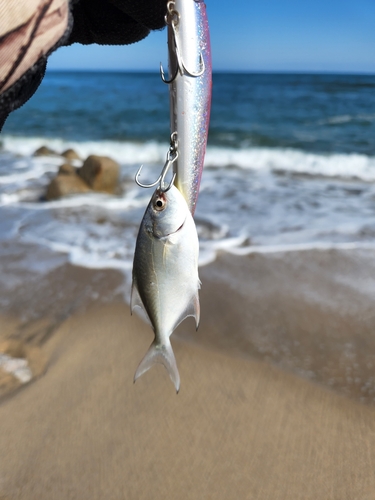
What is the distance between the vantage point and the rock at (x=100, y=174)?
343 inches

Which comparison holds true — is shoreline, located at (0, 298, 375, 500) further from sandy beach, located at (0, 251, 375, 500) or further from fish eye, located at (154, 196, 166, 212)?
fish eye, located at (154, 196, 166, 212)

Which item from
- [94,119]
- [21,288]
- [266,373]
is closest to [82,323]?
[21,288]

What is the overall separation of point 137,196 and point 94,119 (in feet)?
56.6

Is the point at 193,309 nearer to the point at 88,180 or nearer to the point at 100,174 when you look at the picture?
the point at 100,174

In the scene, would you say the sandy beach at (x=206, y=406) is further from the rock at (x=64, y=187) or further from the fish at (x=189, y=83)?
the rock at (x=64, y=187)

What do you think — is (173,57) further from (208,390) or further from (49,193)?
(49,193)

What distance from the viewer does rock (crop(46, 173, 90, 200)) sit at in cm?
A: 820

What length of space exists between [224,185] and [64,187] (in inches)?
125

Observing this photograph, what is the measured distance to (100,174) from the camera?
8.72 m

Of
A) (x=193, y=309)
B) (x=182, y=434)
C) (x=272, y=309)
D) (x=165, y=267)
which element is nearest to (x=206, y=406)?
(x=182, y=434)

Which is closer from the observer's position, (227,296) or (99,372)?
(99,372)

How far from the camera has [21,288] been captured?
4.38 metres

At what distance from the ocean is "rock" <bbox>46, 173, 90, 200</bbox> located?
0.23 meters

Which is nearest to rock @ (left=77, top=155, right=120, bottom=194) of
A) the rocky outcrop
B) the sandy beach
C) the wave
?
the rocky outcrop
